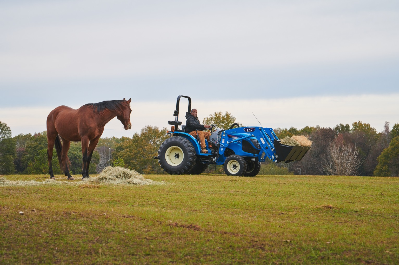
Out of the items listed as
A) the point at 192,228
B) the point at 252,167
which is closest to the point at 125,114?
the point at 252,167

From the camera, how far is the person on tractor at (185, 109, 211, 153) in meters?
21.2

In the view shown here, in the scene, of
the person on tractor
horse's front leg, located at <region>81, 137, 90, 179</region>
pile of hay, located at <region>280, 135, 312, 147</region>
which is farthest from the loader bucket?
horse's front leg, located at <region>81, 137, 90, 179</region>

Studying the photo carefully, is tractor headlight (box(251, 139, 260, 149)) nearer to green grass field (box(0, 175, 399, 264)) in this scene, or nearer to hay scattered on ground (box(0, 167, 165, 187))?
hay scattered on ground (box(0, 167, 165, 187))

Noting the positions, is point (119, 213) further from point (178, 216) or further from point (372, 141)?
point (372, 141)

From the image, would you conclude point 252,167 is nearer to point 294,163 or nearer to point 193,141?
point 193,141

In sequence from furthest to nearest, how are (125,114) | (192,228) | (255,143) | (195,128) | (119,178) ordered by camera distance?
(195,128), (255,143), (125,114), (119,178), (192,228)

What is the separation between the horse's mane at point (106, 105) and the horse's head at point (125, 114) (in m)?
0.19

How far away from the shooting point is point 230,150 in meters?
21.3

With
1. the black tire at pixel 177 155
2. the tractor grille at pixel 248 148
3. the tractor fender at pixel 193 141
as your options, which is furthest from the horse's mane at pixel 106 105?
the tractor grille at pixel 248 148

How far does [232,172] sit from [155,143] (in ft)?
171

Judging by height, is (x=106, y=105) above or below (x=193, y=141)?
above

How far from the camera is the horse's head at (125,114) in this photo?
1775 centimetres

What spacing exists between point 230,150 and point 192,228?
12.8 m

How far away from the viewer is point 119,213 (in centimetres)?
968
